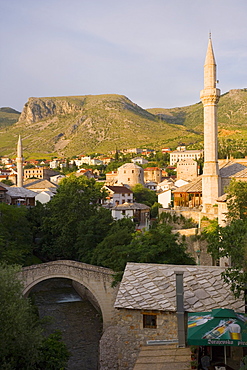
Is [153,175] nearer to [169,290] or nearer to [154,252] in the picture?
[154,252]

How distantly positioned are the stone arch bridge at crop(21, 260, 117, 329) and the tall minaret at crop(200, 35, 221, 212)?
372 inches

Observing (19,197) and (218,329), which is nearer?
(218,329)

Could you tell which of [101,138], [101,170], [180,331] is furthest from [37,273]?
[101,138]

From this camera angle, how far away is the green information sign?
8984 millimetres

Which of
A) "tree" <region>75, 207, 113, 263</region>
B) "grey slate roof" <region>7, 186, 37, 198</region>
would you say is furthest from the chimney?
"grey slate roof" <region>7, 186, 37, 198</region>

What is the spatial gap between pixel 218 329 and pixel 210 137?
71.1ft

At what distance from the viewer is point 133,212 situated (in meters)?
46.9

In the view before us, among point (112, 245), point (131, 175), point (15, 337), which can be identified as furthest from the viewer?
point (131, 175)

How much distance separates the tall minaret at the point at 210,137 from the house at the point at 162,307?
51.4 ft

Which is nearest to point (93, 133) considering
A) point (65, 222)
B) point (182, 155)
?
point (182, 155)

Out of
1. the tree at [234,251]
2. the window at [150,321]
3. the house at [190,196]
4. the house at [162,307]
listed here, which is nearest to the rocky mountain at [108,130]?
the house at [190,196]

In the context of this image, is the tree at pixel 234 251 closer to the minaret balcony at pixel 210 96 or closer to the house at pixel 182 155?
the minaret balcony at pixel 210 96

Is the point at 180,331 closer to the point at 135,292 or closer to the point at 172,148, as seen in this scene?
the point at 135,292

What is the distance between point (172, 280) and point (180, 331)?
1763 millimetres
